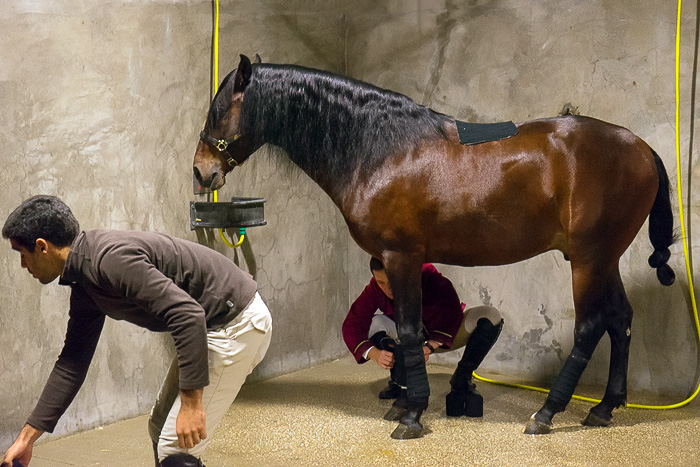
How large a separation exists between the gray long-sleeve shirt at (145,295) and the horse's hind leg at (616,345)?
183cm

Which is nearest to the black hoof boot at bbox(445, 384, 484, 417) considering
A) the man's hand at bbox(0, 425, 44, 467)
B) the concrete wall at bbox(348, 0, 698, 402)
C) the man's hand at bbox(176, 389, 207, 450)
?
the concrete wall at bbox(348, 0, 698, 402)

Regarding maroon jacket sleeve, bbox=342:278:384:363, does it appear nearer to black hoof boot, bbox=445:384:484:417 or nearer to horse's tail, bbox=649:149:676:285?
black hoof boot, bbox=445:384:484:417

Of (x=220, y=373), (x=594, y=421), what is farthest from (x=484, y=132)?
(x=220, y=373)

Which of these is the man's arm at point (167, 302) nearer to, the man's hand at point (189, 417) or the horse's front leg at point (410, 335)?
the man's hand at point (189, 417)

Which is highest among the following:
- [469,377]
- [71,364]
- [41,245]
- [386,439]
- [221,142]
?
[221,142]

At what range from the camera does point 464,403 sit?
3670 mm

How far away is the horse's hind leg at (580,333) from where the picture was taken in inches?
132

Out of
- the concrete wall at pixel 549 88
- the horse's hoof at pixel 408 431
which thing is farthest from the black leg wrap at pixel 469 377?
the concrete wall at pixel 549 88

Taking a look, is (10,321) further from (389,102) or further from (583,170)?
(583,170)

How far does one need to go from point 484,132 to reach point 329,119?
651mm

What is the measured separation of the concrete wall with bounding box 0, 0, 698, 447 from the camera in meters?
3.21

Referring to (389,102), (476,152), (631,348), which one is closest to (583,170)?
(476,152)

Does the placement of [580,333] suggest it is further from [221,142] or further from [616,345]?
[221,142]

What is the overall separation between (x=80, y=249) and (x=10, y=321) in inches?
51.5
